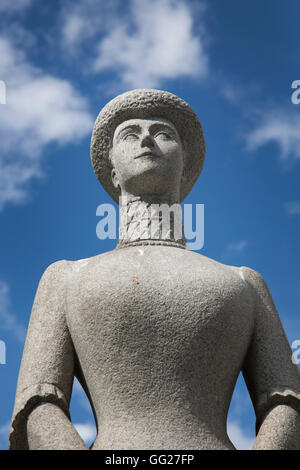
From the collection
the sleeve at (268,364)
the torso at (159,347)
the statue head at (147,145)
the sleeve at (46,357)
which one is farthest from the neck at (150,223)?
the sleeve at (268,364)

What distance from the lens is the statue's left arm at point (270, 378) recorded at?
6492 millimetres

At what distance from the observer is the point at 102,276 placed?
6.96 m

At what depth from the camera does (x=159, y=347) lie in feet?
21.7

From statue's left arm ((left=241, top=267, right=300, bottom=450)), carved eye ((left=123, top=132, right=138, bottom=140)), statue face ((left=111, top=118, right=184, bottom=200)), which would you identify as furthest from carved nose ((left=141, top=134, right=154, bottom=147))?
statue's left arm ((left=241, top=267, right=300, bottom=450))

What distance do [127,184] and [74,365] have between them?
1893 mm

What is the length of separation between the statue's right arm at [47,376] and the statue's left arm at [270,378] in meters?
1.58

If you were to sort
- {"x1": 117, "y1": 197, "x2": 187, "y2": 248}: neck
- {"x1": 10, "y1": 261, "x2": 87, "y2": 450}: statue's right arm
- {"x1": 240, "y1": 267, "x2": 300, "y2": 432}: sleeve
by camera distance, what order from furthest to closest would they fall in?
{"x1": 117, "y1": 197, "x2": 187, "y2": 248}: neck → {"x1": 240, "y1": 267, "x2": 300, "y2": 432}: sleeve → {"x1": 10, "y1": 261, "x2": 87, "y2": 450}: statue's right arm

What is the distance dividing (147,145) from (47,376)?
8.09 feet

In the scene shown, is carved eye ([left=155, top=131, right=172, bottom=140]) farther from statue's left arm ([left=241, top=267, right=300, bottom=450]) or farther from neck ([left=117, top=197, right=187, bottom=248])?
statue's left arm ([left=241, top=267, right=300, bottom=450])

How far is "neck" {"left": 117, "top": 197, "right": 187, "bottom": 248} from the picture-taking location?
24.9 ft

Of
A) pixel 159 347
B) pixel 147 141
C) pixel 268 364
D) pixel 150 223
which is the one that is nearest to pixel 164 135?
pixel 147 141

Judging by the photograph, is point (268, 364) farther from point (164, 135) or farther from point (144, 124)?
point (144, 124)

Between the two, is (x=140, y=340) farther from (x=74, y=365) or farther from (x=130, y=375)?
(x=74, y=365)

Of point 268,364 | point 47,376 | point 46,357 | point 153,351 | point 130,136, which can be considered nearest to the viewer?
point 153,351
